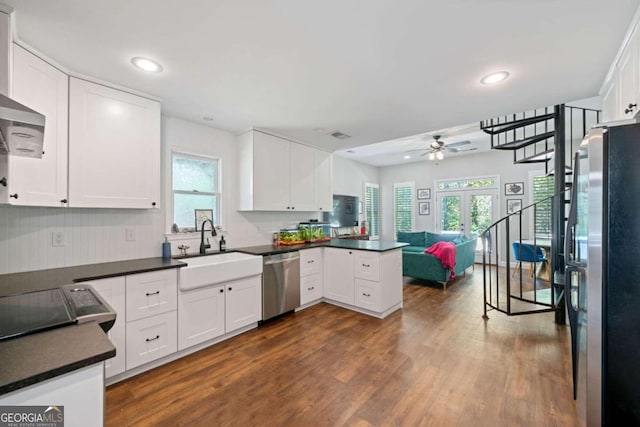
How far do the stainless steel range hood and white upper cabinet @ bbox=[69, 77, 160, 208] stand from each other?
64 cm

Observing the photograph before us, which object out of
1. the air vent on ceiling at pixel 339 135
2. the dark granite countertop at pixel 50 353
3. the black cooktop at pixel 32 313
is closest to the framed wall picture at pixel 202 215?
the black cooktop at pixel 32 313

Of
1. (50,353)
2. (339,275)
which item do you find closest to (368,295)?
(339,275)

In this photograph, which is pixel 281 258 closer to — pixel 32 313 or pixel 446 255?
pixel 32 313

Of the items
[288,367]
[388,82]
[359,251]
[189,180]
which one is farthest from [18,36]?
[359,251]

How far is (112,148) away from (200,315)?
1692 millimetres

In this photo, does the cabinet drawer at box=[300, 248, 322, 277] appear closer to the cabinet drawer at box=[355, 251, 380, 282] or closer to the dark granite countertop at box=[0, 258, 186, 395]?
the cabinet drawer at box=[355, 251, 380, 282]

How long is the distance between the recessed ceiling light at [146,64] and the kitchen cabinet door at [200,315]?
189cm

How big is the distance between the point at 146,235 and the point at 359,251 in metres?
2.47

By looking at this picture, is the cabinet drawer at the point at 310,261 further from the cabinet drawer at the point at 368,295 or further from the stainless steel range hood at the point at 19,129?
the stainless steel range hood at the point at 19,129

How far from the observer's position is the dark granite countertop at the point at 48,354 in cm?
75

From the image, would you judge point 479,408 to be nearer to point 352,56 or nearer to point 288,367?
point 288,367

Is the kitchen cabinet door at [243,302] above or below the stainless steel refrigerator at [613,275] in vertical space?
below

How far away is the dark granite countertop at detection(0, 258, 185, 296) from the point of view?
5.62 ft

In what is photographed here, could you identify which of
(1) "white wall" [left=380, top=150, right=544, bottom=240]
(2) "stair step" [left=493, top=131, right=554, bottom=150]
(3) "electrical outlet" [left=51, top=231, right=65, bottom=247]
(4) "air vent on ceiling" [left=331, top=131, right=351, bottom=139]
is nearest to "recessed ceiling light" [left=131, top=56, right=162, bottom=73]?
(3) "electrical outlet" [left=51, top=231, right=65, bottom=247]
